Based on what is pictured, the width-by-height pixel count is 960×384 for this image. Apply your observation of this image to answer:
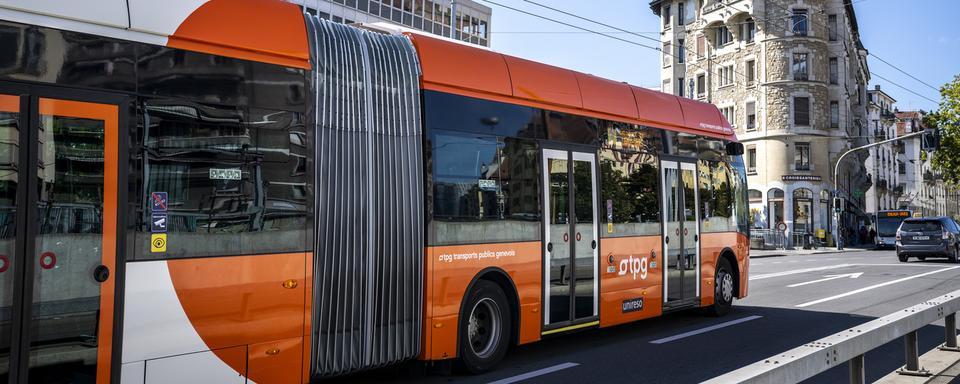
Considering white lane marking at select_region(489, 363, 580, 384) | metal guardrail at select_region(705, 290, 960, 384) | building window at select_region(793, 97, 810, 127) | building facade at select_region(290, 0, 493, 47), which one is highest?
building facade at select_region(290, 0, 493, 47)

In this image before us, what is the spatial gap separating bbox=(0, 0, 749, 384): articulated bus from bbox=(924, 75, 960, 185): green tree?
53.9m

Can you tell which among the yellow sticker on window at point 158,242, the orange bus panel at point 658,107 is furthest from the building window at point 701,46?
the yellow sticker on window at point 158,242

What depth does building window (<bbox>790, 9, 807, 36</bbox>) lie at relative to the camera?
51.6 metres

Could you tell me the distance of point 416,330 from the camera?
7.25m

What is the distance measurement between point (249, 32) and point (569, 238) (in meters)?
4.46

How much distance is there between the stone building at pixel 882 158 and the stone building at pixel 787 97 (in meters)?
23.6

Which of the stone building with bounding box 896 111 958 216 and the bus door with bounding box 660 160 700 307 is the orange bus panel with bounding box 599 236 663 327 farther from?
the stone building with bounding box 896 111 958 216

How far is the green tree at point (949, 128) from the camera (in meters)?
54.4

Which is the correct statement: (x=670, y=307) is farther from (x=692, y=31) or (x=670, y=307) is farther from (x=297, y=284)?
(x=692, y=31)

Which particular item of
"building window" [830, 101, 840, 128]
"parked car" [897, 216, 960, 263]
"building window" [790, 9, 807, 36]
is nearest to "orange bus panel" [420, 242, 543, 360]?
"parked car" [897, 216, 960, 263]

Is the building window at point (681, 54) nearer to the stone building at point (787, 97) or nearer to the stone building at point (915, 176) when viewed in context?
the stone building at point (787, 97)

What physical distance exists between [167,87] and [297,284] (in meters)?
1.77

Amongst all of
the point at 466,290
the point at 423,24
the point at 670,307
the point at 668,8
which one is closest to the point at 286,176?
the point at 466,290

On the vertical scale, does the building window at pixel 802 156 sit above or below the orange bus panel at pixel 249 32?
above
